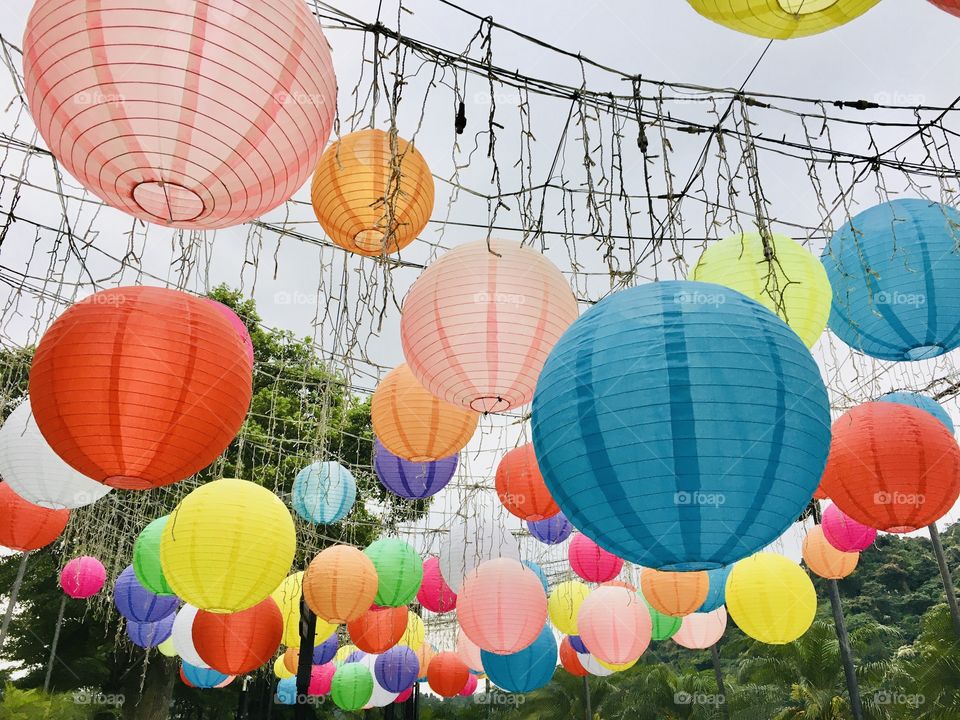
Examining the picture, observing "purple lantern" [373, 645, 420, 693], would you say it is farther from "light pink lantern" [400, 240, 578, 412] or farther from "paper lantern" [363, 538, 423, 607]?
"light pink lantern" [400, 240, 578, 412]

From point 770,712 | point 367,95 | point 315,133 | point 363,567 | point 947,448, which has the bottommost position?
point 770,712

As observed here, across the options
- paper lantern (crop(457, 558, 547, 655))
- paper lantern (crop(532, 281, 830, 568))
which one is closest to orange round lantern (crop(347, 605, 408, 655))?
paper lantern (crop(457, 558, 547, 655))

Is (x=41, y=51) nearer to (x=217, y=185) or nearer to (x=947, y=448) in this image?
(x=217, y=185)

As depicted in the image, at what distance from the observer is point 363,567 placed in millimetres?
4938

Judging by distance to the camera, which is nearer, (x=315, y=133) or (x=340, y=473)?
(x=315, y=133)

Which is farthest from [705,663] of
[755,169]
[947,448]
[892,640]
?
[755,169]

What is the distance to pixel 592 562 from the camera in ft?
18.3

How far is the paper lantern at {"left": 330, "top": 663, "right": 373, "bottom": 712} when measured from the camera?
8297 mm

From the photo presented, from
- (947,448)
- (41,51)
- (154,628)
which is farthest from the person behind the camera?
(154,628)

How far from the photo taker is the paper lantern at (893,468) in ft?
8.85

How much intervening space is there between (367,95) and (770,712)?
959 centimetres

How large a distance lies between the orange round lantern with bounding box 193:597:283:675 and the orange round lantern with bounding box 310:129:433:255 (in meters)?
3.38

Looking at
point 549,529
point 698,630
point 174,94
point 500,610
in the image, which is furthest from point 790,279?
point 698,630

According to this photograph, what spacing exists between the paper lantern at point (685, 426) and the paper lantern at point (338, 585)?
11.8 feet
